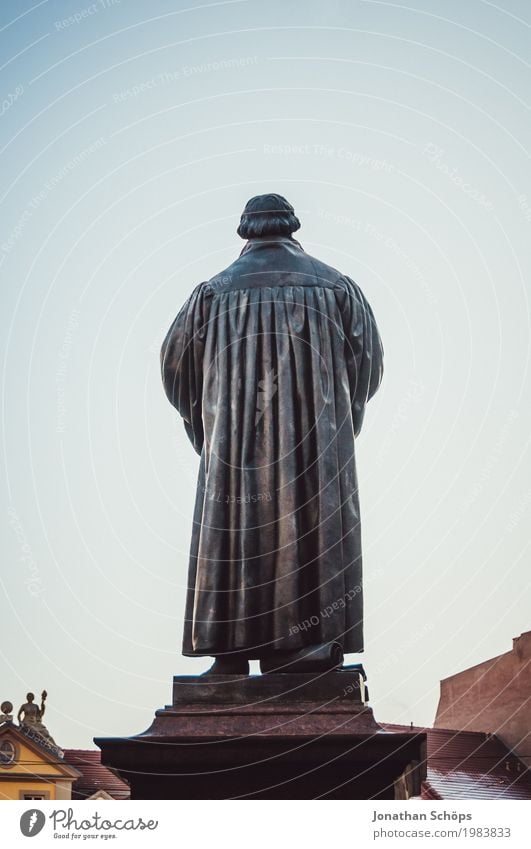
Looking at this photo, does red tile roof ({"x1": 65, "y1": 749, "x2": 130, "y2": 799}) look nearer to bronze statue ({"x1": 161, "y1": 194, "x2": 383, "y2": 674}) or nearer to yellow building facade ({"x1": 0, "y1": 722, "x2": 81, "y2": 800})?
yellow building facade ({"x1": 0, "y1": 722, "x2": 81, "y2": 800})

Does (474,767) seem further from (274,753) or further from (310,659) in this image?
(274,753)

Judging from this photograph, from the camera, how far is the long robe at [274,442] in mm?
7035

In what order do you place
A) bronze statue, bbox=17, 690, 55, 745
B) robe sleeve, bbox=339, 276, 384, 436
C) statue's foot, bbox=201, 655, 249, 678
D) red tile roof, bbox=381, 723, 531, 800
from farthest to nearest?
bronze statue, bbox=17, 690, 55, 745 < red tile roof, bbox=381, 723, 531, 800 < robe sleeve, bbox=339, 276, 384, 436 < statue's foot, bbox=201, 655, 249, 678

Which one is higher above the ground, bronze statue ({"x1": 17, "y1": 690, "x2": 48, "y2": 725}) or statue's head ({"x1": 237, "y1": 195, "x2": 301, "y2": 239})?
bronze statue ({"x1": 17, "y1": 690, "x2": 48, "y2": 725})

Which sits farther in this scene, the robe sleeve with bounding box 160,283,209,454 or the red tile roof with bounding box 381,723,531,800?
the red tile roof with bounding box 381,723,531,800

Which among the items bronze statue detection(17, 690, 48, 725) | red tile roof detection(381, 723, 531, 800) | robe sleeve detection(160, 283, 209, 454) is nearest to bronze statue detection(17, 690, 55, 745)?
bronze statue detection(17, 690, 48, 725)

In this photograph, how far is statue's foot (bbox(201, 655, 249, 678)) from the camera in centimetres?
692

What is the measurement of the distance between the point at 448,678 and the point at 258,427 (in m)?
17.3

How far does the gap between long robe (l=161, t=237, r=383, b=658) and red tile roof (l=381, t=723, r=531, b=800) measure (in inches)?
460

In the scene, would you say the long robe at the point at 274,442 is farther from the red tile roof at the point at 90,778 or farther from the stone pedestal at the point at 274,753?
the red tile roof at the point at 90,778

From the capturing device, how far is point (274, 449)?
7340 mm

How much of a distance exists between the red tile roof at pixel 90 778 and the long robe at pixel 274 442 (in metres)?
13.3

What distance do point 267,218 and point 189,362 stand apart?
1.07m

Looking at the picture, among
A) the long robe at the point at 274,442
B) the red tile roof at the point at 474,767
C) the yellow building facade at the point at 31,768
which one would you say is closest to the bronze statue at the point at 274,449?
the long robe at the point at 274,442
